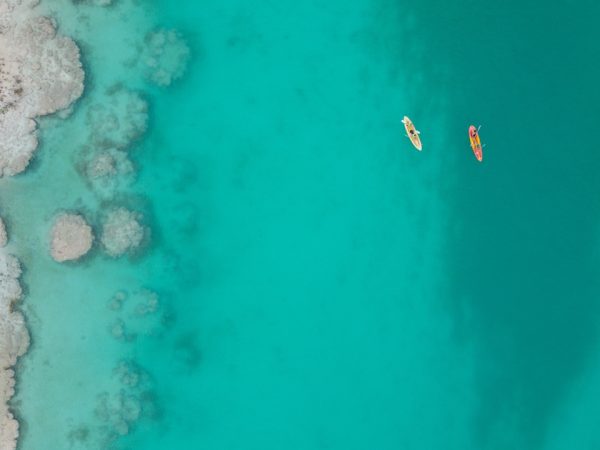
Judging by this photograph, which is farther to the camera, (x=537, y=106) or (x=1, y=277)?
(x=537, y=106)

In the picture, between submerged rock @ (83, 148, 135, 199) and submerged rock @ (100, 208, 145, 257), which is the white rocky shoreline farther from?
submerged rock @ (100, 208, 145, 257)

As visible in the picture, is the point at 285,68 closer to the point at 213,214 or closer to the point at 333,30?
the point at 333,30

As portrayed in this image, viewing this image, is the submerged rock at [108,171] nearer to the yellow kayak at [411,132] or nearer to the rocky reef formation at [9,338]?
the rocky reef formation at [9,338]

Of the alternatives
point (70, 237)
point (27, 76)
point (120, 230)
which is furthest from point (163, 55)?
point (70, 237)

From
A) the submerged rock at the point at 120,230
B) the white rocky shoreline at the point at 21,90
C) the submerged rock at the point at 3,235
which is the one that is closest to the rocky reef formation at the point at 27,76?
the white rocky shoreline at the point at 21,90

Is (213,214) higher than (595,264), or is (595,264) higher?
(595,264)

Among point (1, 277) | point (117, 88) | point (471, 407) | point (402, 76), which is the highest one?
point (402, 76)

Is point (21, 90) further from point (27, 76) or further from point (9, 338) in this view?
point (9, 338)

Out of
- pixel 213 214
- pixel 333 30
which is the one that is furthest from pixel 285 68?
pixel 213 214
